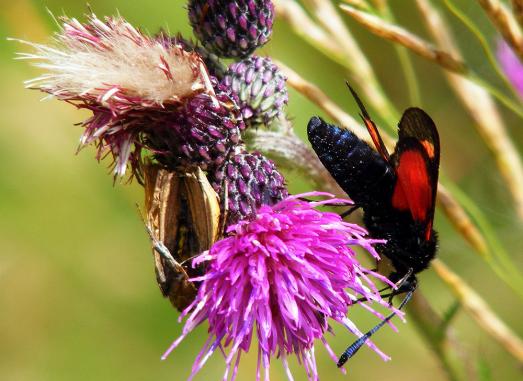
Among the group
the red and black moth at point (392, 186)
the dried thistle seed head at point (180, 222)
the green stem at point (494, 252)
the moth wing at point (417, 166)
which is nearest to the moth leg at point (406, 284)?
the red and black moth at point (392, 186)

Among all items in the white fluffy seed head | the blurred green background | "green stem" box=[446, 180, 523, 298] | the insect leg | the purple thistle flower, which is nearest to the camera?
the white fluffy seed head

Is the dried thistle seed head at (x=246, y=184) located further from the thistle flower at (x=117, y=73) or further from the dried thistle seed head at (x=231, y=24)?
the dried thistle seed head at (x=231, y=24)

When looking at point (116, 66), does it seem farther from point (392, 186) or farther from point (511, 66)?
point (511, 66)

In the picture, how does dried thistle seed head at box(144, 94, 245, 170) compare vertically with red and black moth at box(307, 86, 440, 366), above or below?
above

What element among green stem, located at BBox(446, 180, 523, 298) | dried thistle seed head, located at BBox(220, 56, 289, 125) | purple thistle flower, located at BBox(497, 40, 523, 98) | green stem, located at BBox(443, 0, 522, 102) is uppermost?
dried thistle seed head, located at BBox(220, 56, 289, 125)

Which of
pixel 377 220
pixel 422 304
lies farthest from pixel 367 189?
pixel 422 304

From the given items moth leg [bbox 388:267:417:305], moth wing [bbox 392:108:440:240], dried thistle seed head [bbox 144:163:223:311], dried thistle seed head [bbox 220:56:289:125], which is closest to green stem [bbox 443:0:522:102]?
moth wing [bbox 392:108:440:240]

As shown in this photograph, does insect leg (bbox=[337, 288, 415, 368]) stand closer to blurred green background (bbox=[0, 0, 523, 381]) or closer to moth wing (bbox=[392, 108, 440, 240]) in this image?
moth wing (bbox=[392, 108, 440, 240])
